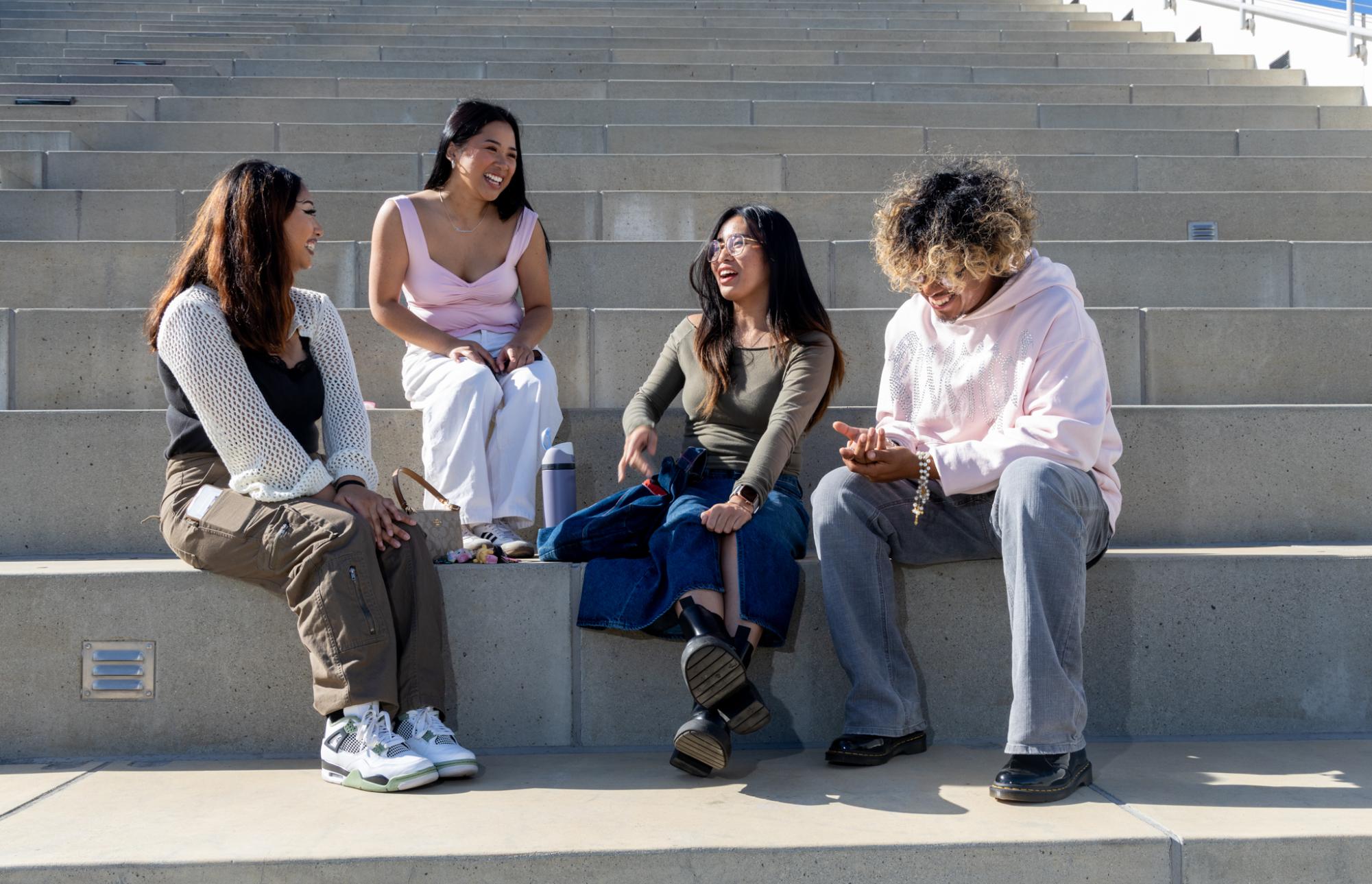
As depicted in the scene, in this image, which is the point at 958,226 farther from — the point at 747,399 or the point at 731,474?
the point at 731,474

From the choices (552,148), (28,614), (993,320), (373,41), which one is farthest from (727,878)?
(373,41)

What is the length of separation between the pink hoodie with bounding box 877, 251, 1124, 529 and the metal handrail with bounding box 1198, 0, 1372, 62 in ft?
17.7

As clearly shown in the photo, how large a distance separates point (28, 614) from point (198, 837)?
971 mm

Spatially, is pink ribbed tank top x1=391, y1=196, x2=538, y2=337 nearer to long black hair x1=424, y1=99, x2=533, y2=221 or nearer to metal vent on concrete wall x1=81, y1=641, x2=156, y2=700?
long black hair x1=424, y1=99, x2=533, y2=221

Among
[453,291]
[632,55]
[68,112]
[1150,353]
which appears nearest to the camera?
[453,291]

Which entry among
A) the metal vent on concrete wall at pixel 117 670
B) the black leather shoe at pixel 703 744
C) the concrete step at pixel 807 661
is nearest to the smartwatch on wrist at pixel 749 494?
the concrete step at pixel 807 661

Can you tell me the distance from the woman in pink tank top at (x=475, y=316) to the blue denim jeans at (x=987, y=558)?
2.80 feet

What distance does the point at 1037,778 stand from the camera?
2.51 metres

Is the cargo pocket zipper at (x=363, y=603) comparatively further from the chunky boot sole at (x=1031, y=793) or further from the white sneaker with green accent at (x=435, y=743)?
the chunky boot sole at (x=1031, y=793)

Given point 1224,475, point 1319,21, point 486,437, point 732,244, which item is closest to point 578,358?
point 486,437

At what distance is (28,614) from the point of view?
2.95 meters

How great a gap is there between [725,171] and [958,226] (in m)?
3.00

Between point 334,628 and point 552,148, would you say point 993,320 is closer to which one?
point 334,628

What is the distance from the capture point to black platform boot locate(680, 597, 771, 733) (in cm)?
263
